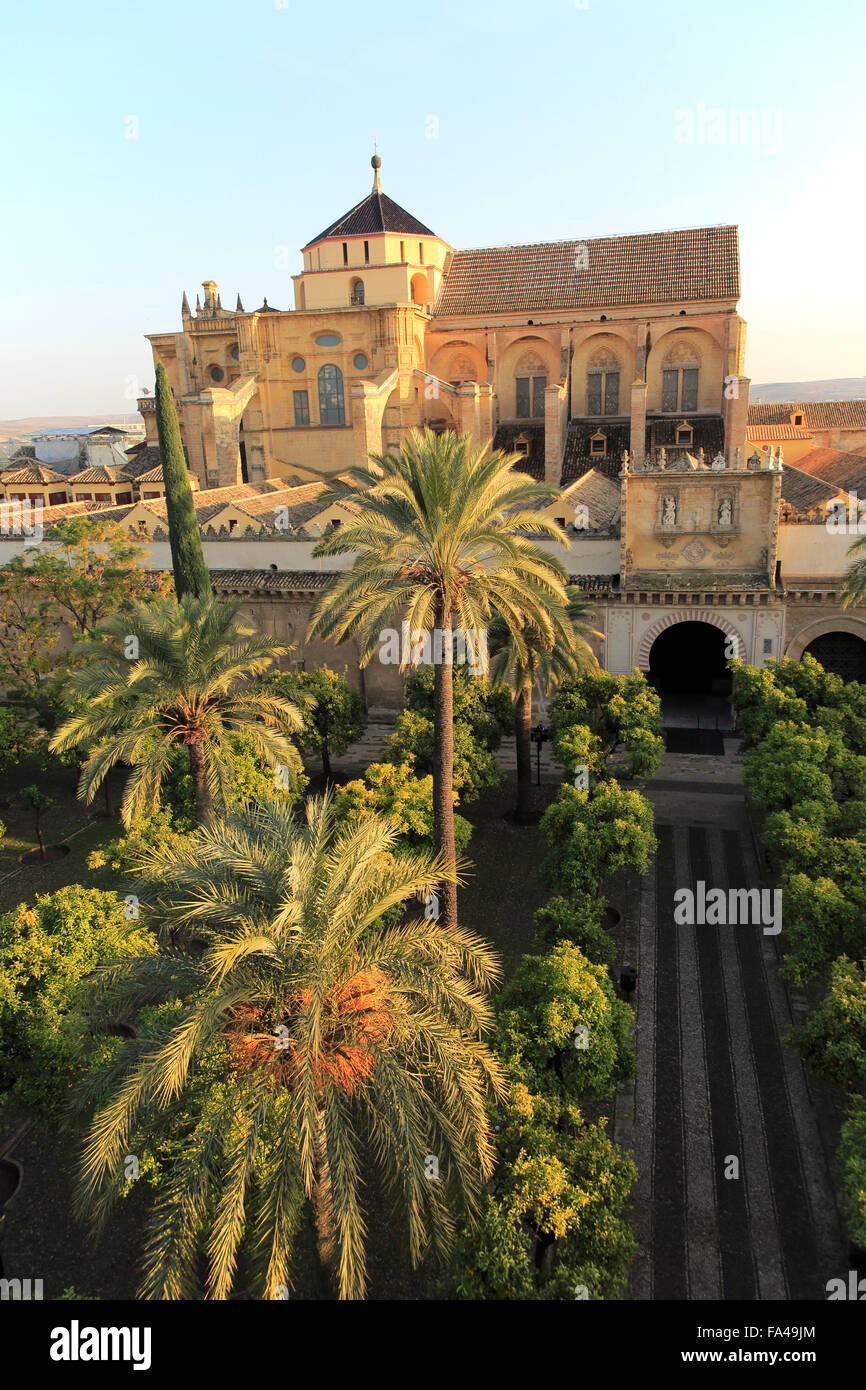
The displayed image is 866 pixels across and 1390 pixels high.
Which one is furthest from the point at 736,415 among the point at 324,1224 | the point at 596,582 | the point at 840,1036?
the point at 324,1224

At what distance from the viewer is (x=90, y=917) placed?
11797mm

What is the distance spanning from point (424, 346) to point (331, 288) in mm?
4293

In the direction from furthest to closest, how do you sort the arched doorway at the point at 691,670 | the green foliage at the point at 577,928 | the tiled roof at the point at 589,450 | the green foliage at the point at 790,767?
the tiled roof at the point at 589,450
the arched doorway at the point at 691,670
the green foliage at the point at 790,767
the green foliage at the point at 577,928

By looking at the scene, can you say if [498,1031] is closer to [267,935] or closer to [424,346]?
[267,935]

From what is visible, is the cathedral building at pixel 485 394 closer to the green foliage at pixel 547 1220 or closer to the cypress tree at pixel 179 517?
the cypress tree at pixel 179 517

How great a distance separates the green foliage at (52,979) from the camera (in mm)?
10148

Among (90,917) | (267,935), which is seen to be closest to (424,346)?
(90,917)

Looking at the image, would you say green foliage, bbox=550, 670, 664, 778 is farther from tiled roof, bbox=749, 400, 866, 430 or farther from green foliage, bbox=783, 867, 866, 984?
tiled roof, bbox=749, 400, 866, 430

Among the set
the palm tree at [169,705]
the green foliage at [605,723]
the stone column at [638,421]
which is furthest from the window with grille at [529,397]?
Answer: the palm tree at [169,705]

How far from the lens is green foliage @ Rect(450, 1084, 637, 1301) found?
7.90m

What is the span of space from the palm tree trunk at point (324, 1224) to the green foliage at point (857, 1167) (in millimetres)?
4660

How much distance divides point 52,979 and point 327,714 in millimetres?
11701

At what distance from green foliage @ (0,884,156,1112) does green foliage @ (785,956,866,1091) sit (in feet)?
25.1

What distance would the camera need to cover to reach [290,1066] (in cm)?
796
